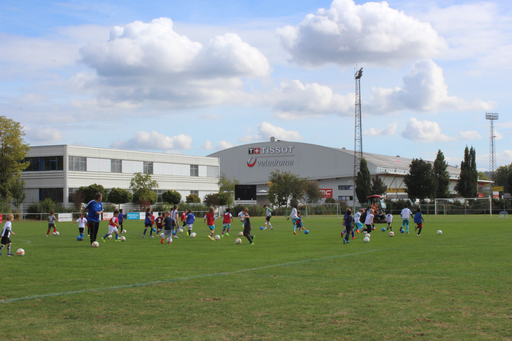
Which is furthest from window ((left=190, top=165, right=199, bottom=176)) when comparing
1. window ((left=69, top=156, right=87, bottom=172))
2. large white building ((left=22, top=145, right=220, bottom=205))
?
window ((left=69, top=156, right=87, bottom=172))

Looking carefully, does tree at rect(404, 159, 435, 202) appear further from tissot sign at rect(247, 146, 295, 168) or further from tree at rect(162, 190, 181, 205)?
tree at rect(162, 190, 181, 205)

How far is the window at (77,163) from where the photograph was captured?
223 ft

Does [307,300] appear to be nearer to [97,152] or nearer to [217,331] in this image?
[217,331]

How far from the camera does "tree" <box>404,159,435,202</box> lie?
3307 inches

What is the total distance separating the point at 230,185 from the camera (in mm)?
84500

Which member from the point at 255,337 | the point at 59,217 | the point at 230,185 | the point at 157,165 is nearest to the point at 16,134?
the point at 59,217

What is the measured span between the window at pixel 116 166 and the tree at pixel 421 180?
162 ft

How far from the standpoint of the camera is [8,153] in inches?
2272

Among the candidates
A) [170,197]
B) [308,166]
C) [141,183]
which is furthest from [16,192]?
[308,166]

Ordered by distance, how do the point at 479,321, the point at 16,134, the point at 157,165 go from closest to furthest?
A: 1. the point at 479,321
2. the point at 16,134
3. the point at 157,165

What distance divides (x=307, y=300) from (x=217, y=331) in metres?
2.56

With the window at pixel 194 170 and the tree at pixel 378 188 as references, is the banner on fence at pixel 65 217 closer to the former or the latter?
the window at pixel 194 170

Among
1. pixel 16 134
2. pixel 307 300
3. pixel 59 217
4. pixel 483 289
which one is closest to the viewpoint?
pixel 307 300

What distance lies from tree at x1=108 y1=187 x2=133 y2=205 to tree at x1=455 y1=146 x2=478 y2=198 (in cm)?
5944
